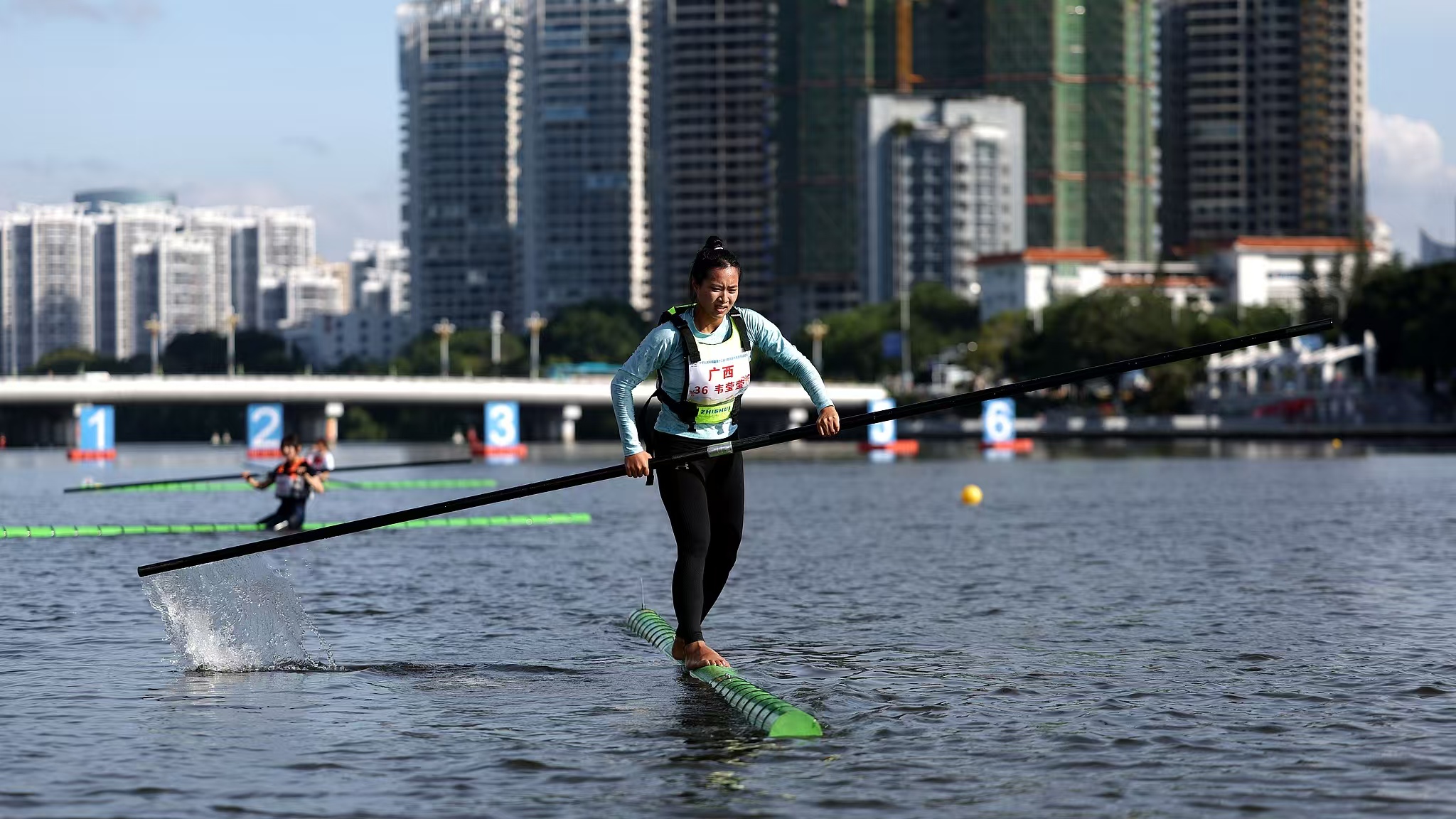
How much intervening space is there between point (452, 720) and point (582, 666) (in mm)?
2534

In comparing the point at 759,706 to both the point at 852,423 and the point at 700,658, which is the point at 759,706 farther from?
the point at 852,423

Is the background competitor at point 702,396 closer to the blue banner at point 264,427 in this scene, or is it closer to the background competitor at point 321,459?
the background competitor at point 321,459

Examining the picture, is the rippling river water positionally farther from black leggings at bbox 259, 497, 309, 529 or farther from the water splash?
black leggings at bbox 259, 497, 309, 529

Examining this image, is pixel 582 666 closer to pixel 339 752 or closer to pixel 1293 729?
pixel 339 752

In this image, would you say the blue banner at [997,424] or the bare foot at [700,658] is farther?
the blue banner at [997,424]

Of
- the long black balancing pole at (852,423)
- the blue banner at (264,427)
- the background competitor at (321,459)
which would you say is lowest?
the blue banner at (264,427)

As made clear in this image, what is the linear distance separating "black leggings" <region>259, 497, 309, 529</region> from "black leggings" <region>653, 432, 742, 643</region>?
17491mm

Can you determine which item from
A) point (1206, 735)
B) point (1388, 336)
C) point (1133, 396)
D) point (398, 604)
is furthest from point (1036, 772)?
point (1133, 396)

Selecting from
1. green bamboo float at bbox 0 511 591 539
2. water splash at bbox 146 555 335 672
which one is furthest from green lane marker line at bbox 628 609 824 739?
green bamboo float at bbox 0 511 591 539

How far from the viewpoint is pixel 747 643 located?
1534cm

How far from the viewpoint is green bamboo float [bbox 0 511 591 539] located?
27.5 metres

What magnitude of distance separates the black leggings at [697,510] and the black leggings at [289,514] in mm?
17491

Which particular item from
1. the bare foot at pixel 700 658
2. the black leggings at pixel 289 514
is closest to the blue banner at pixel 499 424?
the black leggings at pixel 289 514

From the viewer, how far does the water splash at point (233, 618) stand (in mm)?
14055
